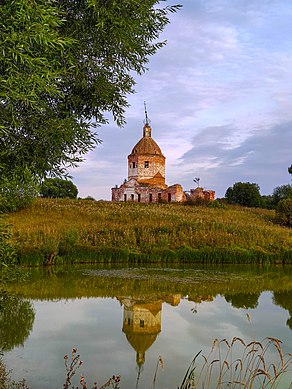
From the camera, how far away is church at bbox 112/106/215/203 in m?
55.0

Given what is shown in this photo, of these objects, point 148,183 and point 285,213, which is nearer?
point 285,213

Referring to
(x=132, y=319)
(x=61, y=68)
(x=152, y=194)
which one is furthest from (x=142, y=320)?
(x=152, y=194)

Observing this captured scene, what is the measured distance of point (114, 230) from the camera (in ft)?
84.8

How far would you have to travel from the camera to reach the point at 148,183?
56.3 m

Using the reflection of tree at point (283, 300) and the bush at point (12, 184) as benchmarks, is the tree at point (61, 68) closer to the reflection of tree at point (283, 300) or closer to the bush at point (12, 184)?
the bush at point (12, 184)

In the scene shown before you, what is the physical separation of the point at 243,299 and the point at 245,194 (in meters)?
44.6

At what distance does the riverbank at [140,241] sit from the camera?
861 inches

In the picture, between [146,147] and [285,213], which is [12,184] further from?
[146,147]

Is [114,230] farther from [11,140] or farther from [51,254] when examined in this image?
[11,140]

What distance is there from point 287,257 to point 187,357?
18.1m

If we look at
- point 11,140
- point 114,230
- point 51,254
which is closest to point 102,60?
point 11,140

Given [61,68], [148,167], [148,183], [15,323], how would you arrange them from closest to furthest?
1. [61,68]
2. [15,323]
3. [148,183]
4. [148,167]

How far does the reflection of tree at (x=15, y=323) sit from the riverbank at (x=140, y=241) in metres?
8.11

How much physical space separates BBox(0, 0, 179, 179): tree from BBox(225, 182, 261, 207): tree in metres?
50.9
